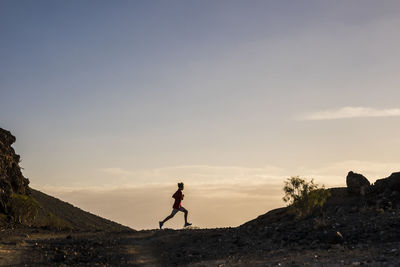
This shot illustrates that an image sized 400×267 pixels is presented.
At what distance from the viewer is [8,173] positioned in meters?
31.5

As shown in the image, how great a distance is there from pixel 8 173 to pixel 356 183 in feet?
75.7

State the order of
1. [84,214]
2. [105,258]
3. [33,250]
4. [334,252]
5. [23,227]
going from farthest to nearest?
[84,214], [23,227], [33,250], [105,258], [334,252]

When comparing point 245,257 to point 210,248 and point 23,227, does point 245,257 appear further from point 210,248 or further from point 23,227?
point 23,227

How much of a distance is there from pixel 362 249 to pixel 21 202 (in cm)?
2138

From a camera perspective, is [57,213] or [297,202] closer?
[297,202]

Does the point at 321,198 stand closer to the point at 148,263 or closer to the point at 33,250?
the point at 148,263

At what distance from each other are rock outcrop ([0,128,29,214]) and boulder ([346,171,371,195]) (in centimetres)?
2181

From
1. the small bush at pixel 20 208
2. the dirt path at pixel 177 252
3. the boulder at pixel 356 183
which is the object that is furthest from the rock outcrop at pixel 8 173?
the boulder at pixel 356 183

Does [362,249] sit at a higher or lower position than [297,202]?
lower

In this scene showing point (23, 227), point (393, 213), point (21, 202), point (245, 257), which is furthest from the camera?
point (21, 202)

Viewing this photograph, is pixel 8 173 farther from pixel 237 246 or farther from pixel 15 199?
pixel 237 246

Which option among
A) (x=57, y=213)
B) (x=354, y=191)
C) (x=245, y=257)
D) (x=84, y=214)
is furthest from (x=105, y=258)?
(x=84, y=214)

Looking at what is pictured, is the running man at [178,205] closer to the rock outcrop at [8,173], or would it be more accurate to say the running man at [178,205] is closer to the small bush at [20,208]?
the small bush at [20,208]

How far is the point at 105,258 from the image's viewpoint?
54.1 ft
